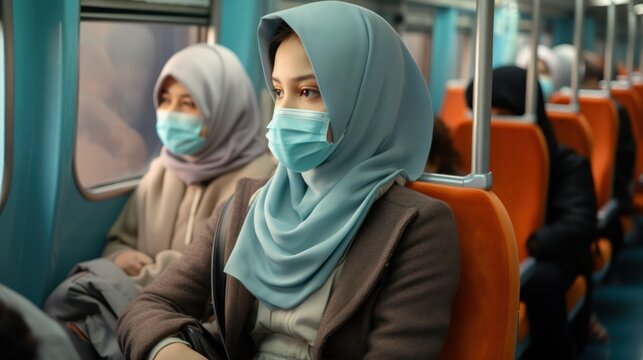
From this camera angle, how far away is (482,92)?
6.88 ft

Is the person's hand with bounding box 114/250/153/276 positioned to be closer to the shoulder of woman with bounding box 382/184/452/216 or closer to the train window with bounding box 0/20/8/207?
the train window with bounding box 0/20/8/207

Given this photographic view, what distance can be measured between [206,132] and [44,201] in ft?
2.14

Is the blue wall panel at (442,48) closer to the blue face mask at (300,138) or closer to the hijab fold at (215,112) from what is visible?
the hijab fold at (215,112)

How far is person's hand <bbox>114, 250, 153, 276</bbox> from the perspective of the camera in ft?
10.2

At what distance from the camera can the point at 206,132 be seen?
10.6ft

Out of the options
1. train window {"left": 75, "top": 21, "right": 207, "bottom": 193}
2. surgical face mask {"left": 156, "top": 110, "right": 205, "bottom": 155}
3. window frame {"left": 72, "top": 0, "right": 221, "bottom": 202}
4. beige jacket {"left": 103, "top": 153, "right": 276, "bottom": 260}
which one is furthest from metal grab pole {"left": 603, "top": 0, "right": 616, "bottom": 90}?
surgical face mask {"left": 156, "top": 110, "right": 205, "bottom": 155}

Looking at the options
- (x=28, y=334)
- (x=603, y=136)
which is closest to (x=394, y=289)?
(x=28, y=334)

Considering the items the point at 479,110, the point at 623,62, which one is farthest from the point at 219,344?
the point at 623,62

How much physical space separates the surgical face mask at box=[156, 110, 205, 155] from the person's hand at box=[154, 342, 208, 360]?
4.48ft

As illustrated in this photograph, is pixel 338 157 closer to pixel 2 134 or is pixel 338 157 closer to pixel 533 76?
pixel 2 134

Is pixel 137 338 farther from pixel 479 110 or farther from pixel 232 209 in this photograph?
pixel 479 110

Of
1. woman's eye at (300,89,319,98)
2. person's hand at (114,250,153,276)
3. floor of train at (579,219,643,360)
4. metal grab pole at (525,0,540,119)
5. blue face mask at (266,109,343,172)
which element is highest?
metal grab pole at (525,0,540,119)

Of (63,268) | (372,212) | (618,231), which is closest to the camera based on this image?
(372,212)

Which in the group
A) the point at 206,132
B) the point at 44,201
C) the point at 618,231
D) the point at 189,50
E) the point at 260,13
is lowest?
the point at 618,231
